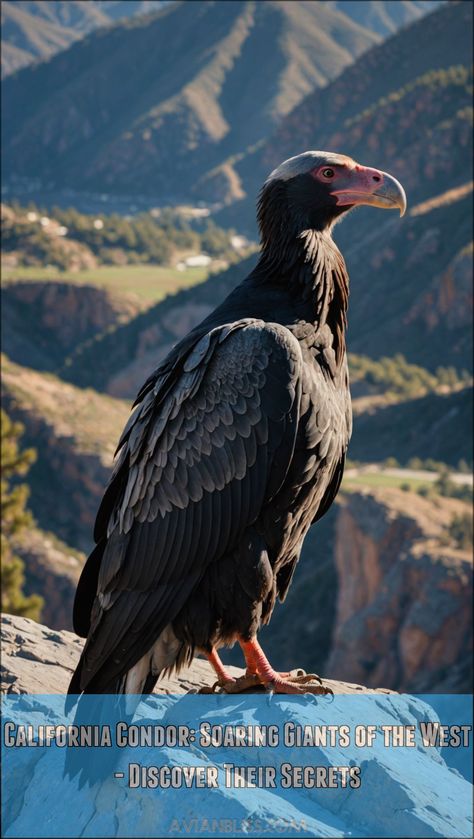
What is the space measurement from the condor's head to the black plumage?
237 mm

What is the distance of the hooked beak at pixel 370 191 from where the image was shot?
25.2 feet

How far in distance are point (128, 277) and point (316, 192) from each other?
92.3m

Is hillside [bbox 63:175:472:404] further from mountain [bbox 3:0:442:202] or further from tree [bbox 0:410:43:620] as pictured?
mountain [bbox 3:0:442:202]

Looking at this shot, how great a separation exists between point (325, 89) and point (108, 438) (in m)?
83.6

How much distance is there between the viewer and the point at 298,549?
7.84 m

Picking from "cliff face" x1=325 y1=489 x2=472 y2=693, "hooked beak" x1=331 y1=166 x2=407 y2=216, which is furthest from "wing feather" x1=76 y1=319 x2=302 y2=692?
"cliff face" x1=325 y1=489 x2=472 y2=693

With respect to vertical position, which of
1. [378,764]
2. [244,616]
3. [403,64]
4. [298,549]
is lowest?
[378,764]

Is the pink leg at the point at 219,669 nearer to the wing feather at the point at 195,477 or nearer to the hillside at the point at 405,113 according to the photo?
the wing feather at the point at 195,477

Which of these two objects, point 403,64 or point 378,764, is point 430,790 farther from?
point 403,64

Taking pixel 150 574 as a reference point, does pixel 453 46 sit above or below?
above

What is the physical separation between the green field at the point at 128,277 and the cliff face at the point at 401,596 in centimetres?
4981

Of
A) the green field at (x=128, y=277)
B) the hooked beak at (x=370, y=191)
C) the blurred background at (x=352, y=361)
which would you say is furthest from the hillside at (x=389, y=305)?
the hooked beak at (x=370, y=191)

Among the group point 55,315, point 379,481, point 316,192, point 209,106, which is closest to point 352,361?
point 379,481

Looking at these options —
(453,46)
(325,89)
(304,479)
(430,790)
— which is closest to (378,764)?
(430,790)
